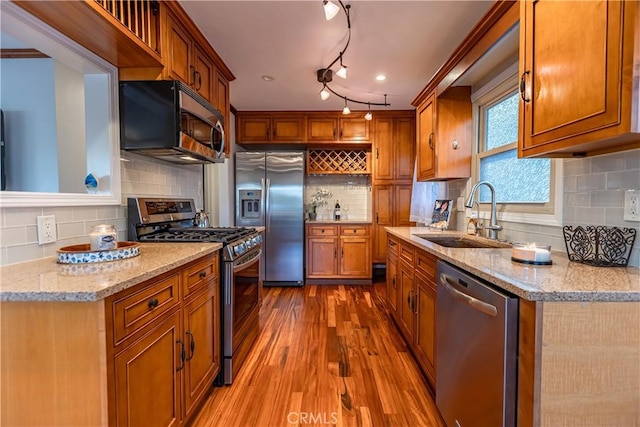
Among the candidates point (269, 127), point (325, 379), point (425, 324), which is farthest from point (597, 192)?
point (269, 127)

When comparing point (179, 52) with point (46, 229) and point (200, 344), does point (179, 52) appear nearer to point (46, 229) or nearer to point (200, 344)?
point (46, 229)

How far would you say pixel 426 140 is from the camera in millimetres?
2830

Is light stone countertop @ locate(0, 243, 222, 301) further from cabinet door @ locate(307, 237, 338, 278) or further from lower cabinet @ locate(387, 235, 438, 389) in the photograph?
cabinet door @ locate(307, 237, 338, 278)

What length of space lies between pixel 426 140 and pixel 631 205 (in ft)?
5.85

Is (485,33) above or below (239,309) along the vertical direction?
above

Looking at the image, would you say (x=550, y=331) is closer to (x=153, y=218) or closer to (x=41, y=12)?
(x=153, y=218)

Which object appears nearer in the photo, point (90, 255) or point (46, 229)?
point (90, 255)

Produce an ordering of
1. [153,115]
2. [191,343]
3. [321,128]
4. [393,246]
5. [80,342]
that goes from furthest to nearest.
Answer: [321,128] → [393,246] → [153,115] → [191,343] → [80,342]

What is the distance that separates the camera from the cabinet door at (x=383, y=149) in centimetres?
417

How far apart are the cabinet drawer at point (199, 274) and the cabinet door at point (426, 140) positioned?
2008 millimetres

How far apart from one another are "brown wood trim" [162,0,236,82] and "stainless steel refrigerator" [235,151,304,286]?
4.51 feet

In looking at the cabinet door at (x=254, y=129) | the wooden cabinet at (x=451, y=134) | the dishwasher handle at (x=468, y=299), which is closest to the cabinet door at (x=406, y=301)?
the dishwasher handle at (x=468, y=299)

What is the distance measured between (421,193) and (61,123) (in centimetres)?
344

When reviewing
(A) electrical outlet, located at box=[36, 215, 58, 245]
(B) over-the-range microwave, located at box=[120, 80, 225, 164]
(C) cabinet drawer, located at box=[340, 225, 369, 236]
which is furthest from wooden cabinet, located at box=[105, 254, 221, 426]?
(C) cabinet drawer, located at box=[340, 225, 369, 236]
